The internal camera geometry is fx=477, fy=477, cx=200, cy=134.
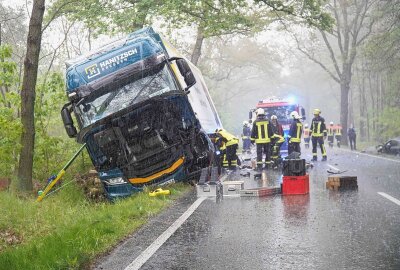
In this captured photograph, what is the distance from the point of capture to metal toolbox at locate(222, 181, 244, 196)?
10.2 m

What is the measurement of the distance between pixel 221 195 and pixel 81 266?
525 centimetres

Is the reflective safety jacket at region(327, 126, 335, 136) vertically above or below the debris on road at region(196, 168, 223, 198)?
above

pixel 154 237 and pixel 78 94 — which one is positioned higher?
pixel 78 94

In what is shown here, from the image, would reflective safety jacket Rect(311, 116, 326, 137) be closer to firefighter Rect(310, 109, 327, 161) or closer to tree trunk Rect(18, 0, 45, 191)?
firefighter Rect(310, 109, 327, 161)

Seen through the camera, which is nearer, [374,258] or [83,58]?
[374,258]

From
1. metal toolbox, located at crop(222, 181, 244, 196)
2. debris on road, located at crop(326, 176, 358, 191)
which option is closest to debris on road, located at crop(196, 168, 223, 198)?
metal toolbox, located at crop(222, 181, 244, 196)

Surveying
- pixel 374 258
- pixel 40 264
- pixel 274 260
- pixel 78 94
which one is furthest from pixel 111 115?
pixel 374 258

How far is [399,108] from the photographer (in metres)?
35.2

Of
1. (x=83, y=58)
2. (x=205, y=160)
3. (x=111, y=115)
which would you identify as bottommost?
(x=205, y=160)

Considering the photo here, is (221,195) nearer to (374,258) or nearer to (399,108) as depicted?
(374,258)

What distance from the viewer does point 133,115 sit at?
33.8 feet

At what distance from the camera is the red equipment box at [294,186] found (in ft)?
32.6

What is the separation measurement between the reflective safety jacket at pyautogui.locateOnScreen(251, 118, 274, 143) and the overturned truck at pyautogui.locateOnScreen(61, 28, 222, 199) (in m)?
5.08

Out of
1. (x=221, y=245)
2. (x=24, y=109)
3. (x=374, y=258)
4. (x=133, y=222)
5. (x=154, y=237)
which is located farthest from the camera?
(x=24, y=109)
